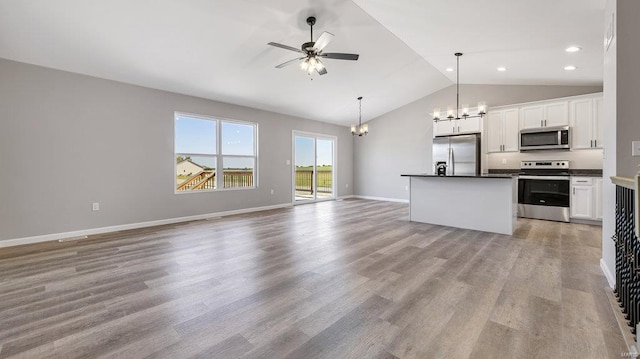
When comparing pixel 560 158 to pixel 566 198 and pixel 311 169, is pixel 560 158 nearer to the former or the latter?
pixel 566 198

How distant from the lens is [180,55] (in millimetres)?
4258

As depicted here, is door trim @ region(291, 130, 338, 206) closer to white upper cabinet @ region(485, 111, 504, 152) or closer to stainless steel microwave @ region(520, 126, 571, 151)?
white upper cabinet @ region(485, 111, 504, 152)

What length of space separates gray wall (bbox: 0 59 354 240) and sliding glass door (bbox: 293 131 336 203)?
259 centimetres

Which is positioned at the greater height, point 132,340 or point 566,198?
point 566,198

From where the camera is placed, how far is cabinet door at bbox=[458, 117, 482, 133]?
6504mm

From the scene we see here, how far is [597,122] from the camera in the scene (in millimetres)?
5148

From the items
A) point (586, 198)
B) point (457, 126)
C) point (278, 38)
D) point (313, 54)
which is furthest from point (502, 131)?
point (278, 38)

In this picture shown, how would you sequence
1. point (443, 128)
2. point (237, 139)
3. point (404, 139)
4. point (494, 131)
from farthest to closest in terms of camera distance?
point (404, 139)
point (443, 128)
point (237, 139)
point (494, 131)

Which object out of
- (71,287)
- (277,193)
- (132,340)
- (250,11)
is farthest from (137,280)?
(277,193)

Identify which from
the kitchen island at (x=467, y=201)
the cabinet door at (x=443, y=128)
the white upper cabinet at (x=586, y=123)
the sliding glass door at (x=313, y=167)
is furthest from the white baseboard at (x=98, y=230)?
the white upper cabinet at (x=586, y=123)

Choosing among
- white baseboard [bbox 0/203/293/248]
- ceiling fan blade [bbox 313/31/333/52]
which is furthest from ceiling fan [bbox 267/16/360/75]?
white baseboard [bbox 0/203/293/248]

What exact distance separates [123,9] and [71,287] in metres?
3.09

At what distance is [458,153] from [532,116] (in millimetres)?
1605

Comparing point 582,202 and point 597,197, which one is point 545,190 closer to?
point 582,202
